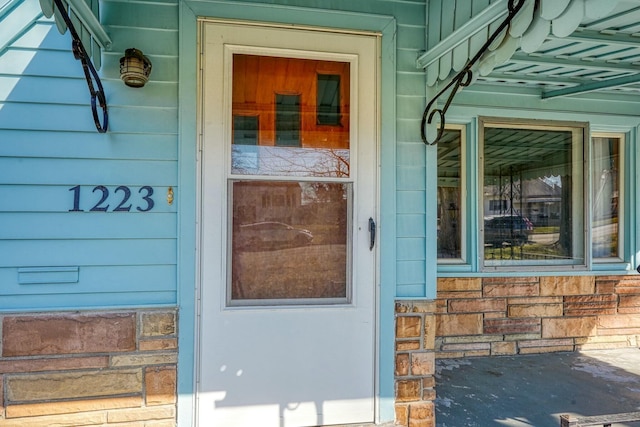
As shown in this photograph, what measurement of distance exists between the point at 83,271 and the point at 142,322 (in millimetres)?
401

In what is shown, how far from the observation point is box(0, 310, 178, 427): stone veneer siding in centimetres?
192

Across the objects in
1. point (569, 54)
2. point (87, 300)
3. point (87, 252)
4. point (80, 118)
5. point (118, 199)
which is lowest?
point (87, 300)

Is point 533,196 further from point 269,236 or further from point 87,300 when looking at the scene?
point 87,300

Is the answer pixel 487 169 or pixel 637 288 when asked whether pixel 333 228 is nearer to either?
pixel 487 169

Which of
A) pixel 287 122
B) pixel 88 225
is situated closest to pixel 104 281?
pixel 88 225

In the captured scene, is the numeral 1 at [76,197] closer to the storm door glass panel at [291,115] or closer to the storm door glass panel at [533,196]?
the storm door glass panel at [291,115]

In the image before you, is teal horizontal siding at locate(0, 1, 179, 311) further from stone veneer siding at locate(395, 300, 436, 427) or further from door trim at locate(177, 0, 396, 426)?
stone veneer siding at locate(395, 300, 436, 427)

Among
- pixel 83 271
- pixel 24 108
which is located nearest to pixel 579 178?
pixel 83 271

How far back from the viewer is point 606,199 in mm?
3633

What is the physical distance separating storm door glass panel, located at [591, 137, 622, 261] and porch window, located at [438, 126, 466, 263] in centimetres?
136

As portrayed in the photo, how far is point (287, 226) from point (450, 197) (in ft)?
6.06

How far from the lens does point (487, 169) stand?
3.40 m

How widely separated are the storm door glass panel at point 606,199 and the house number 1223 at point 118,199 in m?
3.85

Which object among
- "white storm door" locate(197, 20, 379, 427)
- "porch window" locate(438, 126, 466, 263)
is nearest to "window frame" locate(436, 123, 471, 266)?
"porch window" locate(438, 126, 466, 263)
